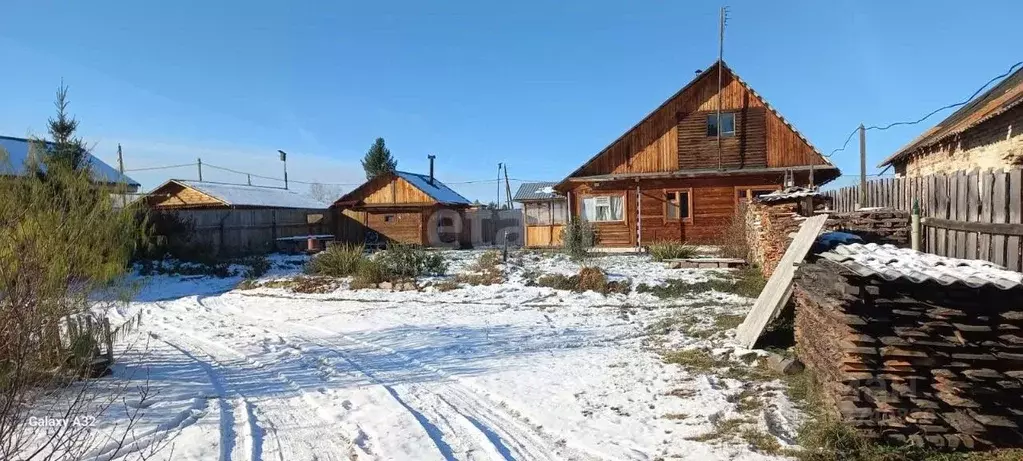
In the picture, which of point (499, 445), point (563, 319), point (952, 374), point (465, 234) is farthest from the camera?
point (465, 234)

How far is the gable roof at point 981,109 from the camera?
9922 mm

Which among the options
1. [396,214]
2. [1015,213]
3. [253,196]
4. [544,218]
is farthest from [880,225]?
[253,196]

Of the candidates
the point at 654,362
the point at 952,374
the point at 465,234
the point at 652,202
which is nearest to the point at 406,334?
the point at 654,362

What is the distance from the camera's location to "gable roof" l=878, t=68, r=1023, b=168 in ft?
32.6

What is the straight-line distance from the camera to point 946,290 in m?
4.27

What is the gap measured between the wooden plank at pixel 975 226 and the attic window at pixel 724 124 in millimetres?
15921

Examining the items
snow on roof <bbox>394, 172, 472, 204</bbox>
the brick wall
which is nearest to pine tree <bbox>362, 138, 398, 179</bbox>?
snow on roof <bbox>394, 172, 472, 204</bbox>

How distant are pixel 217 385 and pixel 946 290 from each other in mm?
6636

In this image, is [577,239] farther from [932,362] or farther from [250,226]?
A: [250,226]

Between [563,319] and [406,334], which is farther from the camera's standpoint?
[563,319]

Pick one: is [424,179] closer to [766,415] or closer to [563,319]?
[563,319]

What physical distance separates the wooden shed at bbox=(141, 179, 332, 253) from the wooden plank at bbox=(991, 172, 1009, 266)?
935 inches

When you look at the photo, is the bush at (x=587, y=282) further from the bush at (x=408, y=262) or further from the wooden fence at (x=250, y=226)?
the wooden fence at (x=250, y=226)

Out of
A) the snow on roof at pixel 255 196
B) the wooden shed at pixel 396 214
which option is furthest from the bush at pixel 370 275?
the wooden shed at pixel 396 214
